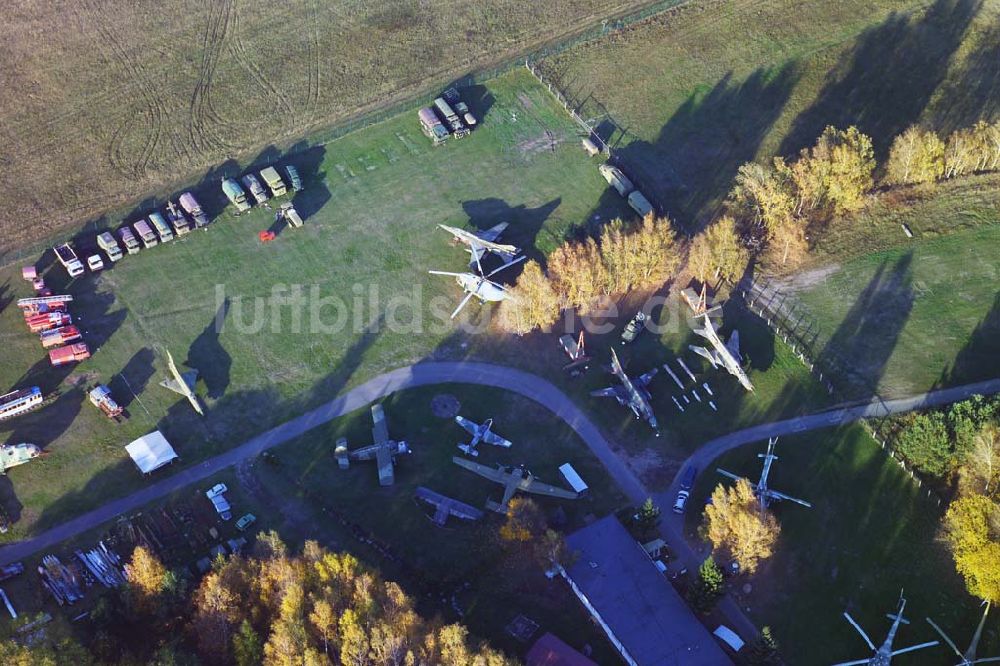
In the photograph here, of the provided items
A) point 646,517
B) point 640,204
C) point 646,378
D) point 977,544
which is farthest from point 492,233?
point 977,544

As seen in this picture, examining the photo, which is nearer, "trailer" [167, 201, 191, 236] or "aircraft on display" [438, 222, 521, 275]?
"aircraft on display" [438, 222, 521, 275]

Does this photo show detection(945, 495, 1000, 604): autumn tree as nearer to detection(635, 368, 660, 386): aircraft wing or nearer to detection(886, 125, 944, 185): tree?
detection(635, 368, 660, 386): aircraft wing

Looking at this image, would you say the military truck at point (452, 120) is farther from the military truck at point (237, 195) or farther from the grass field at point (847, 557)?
the grass field at point (847, 557)

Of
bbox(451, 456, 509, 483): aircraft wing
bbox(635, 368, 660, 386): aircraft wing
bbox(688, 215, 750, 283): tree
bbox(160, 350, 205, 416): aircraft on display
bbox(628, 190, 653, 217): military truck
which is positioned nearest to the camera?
bbox(451, 456, 509, 483): aircraft wing

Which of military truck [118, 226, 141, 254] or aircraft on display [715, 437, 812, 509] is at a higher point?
military truck [118, 226, 141, 254]

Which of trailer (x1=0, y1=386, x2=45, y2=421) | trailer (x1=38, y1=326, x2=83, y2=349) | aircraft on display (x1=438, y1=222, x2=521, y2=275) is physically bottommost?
aircraft on display (x1=438, y1=222, x2=521, y2=275)

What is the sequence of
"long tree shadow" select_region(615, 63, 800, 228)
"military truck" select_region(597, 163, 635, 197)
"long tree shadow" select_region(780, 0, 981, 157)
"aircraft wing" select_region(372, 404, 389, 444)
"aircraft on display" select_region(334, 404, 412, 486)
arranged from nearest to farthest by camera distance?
"aircraft on display" select_region(334, 404, 412, 486)
"aircraft wing" select_region(372, 404, 389, 444)
"military truck" select_region(597, 163, 635, 197)
"long tree shadow" select_region(615, 63, 800, 228)
"long tree shadow" select_region(780, 0, 981, 157)

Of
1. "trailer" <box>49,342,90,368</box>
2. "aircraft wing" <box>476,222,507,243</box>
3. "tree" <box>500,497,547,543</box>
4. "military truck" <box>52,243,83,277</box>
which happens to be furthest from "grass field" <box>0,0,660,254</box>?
"tree" <box>500,497,547,543</box>

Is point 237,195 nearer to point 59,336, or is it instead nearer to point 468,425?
point 59,336
